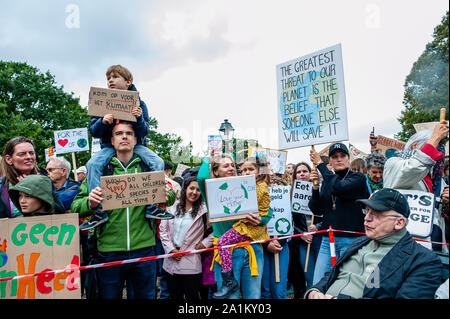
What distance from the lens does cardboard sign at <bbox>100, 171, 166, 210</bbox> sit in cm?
312

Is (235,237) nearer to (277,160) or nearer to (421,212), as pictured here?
(421,212)

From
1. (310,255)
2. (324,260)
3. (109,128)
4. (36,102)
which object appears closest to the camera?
(109,128)

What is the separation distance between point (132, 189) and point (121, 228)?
14.5 inches

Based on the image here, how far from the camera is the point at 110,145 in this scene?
141 inches

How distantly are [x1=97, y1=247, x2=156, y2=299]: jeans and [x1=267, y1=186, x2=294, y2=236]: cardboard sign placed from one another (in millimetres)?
2291

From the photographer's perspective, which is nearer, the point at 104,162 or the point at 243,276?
the point at 104,162

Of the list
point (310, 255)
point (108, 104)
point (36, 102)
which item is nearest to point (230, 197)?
point (108, 104)

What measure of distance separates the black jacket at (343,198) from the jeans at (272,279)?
730 mm

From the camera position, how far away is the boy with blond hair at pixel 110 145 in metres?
3.30
